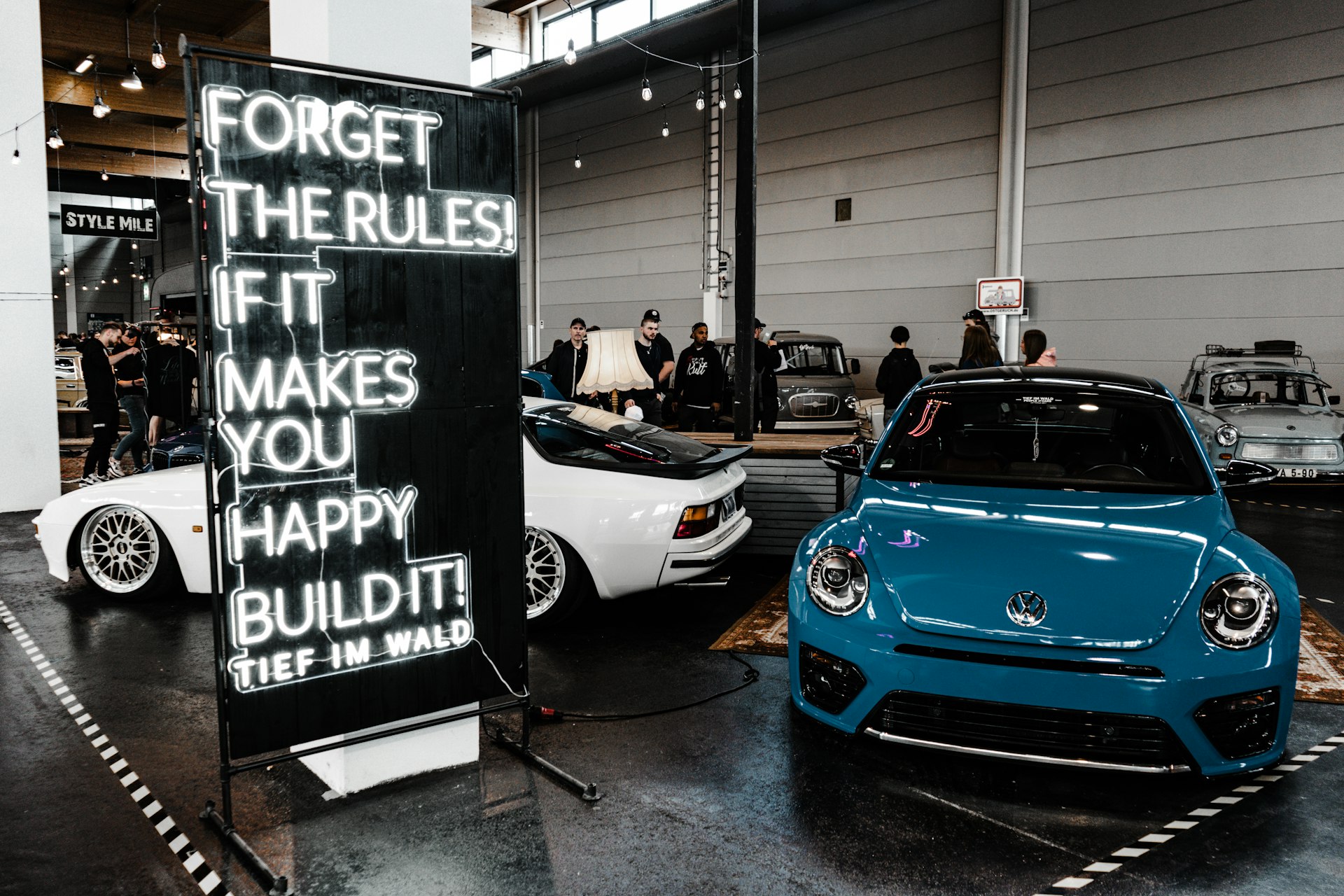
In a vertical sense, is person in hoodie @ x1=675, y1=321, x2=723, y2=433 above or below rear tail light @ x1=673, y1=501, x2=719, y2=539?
above

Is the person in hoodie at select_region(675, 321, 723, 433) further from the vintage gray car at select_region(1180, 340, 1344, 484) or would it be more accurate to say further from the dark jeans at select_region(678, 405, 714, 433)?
the vintage gray car at select_region(1180, 340, 1344, 484)

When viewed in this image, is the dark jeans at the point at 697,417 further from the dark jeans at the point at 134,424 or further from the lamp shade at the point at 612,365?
the dark jeans at the point at 134,424

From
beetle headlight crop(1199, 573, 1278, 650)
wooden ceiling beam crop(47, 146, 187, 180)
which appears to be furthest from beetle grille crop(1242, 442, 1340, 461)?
wooden ceiling beam crop(47, 146, 187, 180)

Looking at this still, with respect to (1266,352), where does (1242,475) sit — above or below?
below

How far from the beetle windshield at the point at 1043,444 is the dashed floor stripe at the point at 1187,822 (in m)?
1.07

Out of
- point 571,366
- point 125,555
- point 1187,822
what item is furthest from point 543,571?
point 571,366

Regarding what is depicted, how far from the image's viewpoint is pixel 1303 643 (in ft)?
15.6

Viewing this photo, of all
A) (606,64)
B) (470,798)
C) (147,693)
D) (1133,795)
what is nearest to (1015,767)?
(1133,795)

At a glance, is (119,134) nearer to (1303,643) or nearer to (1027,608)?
(1027,608)

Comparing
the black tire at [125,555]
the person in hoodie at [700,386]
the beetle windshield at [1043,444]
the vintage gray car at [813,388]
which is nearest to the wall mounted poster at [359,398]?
the beetle windshield at [1043,444]

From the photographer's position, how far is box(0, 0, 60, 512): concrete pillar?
9.34m

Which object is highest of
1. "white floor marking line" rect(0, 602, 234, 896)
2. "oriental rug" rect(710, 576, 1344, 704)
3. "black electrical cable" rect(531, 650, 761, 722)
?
"oriental rug" rect(710, 576, 1344, 704)

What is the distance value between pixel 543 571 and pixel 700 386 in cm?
539

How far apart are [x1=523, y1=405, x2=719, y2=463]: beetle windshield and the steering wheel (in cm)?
215
